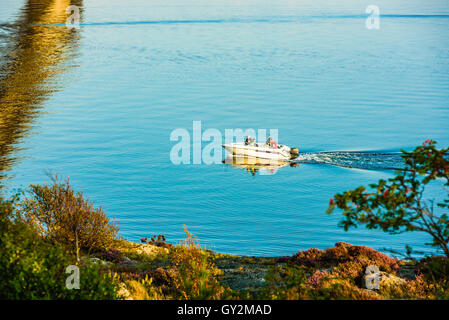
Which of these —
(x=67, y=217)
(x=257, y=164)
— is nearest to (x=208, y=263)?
(x=67, y=217)

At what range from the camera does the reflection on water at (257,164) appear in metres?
42.1

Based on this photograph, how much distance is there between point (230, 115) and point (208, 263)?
34354 millimetres

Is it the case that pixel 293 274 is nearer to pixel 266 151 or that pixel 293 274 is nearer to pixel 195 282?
pixel 195 282

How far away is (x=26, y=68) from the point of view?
251 feet

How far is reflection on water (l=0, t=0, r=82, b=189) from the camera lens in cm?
4924

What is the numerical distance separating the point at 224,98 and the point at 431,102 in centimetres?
2298

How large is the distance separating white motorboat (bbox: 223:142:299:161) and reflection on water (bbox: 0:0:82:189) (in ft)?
55.0

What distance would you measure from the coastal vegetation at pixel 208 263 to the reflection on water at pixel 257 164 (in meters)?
Answer: 16.4

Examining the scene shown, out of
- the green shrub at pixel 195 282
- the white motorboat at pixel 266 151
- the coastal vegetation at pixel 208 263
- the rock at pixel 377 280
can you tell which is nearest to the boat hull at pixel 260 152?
the white motorboat at pixel 266 151

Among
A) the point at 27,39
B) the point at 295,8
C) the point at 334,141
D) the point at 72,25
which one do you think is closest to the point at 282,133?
the point at 334,141
